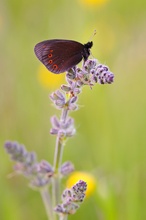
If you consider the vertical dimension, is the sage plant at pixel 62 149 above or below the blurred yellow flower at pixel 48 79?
below

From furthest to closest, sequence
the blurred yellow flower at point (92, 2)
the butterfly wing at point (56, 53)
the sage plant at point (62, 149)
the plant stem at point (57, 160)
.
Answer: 1. the blurred yellow flower at point (92, 2)
2. the butterfly wing at point (56, 53)
3. the plant stem at point (57, 160)
4. the sage plant at point (62, 149)

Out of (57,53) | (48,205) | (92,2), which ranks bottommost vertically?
(48,205)

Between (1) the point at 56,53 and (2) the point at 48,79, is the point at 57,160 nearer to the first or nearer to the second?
(1) the point at 56,53

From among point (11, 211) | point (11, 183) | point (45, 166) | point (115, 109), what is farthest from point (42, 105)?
point (45, 166)

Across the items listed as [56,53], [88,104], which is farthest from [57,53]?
[88,104]

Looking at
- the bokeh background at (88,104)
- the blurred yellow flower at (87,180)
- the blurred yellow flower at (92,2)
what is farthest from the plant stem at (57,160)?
the blurred yellow flower at (92,2)

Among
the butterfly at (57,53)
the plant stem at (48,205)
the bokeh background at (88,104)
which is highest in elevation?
the bokeh background at (88,104)

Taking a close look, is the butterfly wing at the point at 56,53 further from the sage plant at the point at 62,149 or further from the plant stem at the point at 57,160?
the plant stem at the point at 57,160
